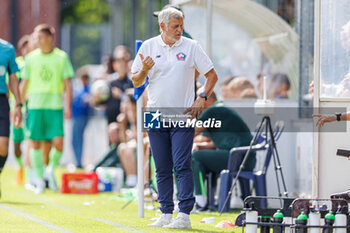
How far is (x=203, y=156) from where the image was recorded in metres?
10.8

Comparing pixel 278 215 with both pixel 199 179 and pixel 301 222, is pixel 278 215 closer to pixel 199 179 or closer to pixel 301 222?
pixel 301 222

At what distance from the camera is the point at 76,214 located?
10.4 m

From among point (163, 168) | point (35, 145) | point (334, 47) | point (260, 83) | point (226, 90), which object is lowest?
point (35, 145)

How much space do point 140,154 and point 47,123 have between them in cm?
482

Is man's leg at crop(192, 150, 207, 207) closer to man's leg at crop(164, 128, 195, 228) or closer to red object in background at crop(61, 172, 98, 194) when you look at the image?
man's leg at crop(164, 128, 195, 228)

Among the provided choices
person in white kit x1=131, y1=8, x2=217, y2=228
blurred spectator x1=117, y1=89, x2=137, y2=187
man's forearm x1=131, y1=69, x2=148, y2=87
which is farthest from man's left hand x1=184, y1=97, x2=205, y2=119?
blurred spectator x1=117, y1=89, x2=137, y2=187

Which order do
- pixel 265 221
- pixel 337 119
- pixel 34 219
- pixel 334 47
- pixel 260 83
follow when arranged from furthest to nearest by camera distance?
pixel 260 83, pixel 34 219, pixel 334 47, pixel 337 119, pixel 265 221

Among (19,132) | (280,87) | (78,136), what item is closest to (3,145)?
(19,132)

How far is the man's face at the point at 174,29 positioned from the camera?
Answer: 8578mm

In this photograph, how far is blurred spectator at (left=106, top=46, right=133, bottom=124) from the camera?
622 inches

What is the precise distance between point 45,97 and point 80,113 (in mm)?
5770

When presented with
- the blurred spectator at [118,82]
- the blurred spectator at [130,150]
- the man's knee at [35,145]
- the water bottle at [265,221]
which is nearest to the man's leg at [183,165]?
the water bottle at [265,221]

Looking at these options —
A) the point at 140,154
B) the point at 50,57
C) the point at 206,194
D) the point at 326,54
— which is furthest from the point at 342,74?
the point at 50,57

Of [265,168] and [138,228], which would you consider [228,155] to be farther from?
[138,228]
